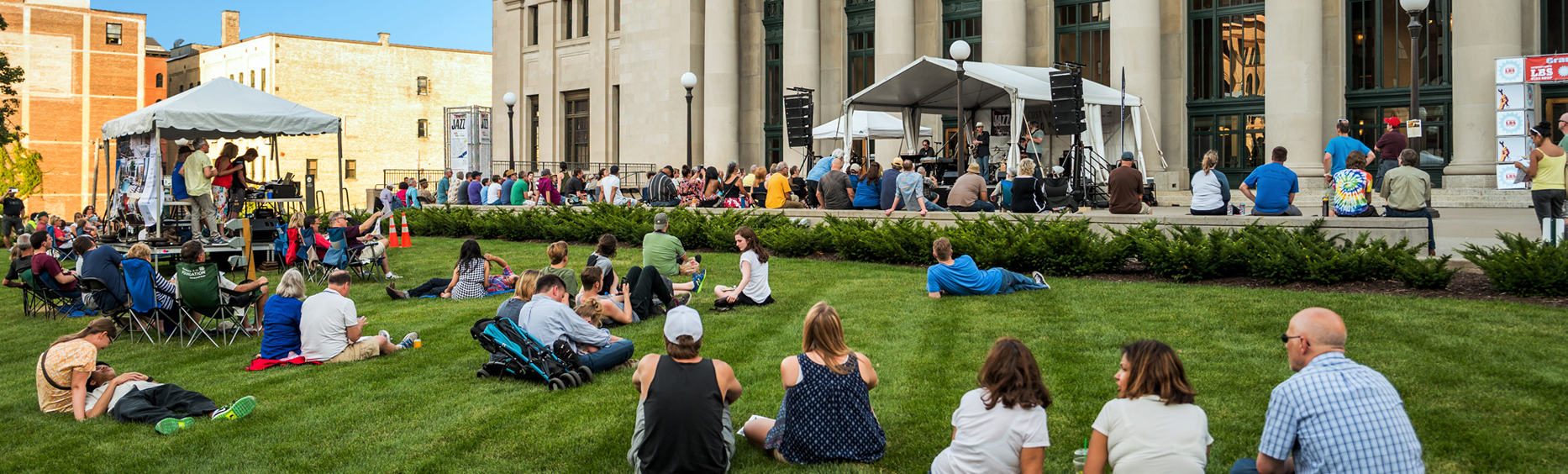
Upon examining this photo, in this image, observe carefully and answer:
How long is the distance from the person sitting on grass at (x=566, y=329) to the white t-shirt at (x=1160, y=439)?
5.18 meters

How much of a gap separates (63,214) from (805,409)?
87.1 metres

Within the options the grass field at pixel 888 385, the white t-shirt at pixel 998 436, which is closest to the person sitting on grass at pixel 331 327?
the grass field at pixel 888 385

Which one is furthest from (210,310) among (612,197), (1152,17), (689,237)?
(1152,17)

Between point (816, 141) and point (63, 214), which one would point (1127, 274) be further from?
point (63, 214)

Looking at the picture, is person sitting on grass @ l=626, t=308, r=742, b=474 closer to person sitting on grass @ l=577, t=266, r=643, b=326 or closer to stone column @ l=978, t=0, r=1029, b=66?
person sitting on grass @ l=577, t=266, r=643, b=326

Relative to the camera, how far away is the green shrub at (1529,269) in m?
10.9

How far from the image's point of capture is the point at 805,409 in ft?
20.2

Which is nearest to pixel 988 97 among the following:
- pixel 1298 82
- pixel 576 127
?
pixel 1298 82

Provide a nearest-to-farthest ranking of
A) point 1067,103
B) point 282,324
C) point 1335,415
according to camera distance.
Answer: point 1335,415
point 282,324
point 1067,103

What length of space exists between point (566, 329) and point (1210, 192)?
34.9ft

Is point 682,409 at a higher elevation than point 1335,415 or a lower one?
lower

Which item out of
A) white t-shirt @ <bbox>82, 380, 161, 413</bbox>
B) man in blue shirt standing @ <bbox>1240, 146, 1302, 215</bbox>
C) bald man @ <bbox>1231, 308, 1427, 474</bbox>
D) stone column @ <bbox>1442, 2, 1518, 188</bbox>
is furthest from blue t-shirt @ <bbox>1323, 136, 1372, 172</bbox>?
white t-shirt @ <bbox>82, 380, 161, 413</bbox>

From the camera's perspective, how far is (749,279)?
12484 millimetres

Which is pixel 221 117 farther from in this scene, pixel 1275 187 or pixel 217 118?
pixel 1275 187
